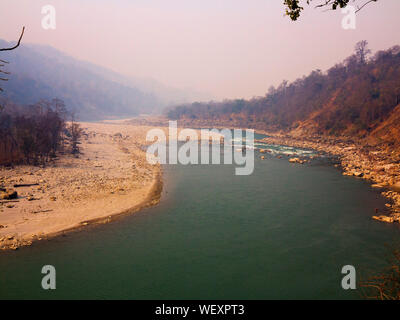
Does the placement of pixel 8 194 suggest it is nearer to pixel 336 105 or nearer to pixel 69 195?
pixel 69 195

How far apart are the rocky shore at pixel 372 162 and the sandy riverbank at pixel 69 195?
62.9 ft

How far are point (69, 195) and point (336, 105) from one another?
71.4m

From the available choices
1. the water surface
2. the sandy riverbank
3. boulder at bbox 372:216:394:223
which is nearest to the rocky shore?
boulder at bbox 372:216:394:223

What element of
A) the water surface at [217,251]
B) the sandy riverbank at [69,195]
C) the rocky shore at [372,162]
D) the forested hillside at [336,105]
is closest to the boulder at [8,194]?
the sandy riverbank at [69,195]

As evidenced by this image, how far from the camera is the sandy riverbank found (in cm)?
1675

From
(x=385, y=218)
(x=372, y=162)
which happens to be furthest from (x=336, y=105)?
(x=385, y=218)

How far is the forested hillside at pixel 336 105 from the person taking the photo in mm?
55188

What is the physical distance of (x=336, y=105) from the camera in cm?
7281

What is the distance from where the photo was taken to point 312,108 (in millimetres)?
83250

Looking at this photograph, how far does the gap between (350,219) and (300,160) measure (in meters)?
22.2

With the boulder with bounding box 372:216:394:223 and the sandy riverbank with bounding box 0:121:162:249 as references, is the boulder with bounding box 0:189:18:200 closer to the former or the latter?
the sandy riverbank with bounding box 0:121:162:249

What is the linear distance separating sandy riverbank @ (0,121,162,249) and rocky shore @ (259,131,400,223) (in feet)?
62.9
